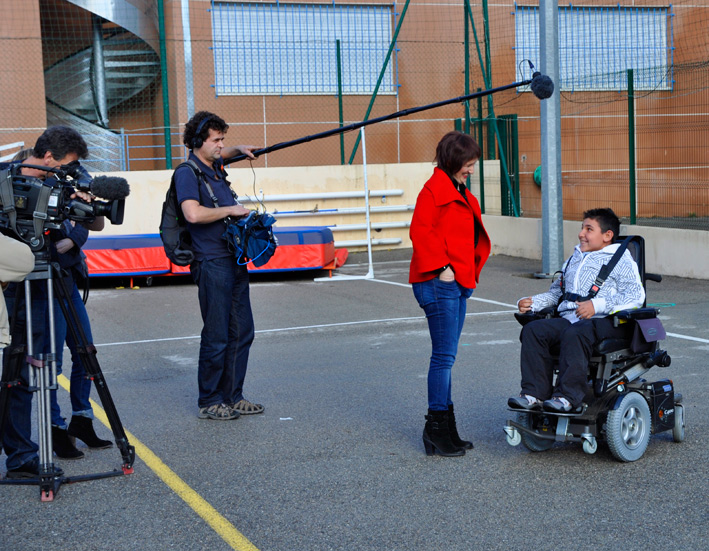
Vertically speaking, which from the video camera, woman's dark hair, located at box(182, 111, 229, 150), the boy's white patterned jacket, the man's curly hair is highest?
woman's dark hair, located at box(182, 111, 229, 150)

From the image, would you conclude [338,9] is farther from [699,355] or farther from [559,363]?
[559,363]

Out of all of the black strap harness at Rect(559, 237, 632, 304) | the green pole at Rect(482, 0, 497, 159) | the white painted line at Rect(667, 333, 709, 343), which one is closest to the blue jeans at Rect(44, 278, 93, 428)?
the black strap harness at Rect(559, 237, 632, 304)

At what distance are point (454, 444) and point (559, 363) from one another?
75cm

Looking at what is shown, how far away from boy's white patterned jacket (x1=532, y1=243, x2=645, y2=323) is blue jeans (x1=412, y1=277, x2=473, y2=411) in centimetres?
54

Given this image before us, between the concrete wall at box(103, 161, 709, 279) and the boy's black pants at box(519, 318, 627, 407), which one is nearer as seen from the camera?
the boy's black pants at box(519, 318, 627, 407)

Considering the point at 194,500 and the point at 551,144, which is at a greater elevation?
the point at 551,144

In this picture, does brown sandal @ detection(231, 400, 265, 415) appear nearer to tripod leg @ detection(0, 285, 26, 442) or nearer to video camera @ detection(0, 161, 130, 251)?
tripod leg @ detection(0, 285, 26, 442)

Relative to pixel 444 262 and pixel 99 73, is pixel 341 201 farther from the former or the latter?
pixel 444 262

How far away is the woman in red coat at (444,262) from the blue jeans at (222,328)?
1.46 meters

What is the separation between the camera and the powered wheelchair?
15.1 feet

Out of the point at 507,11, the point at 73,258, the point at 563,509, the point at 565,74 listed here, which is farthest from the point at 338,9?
the point at 563,509

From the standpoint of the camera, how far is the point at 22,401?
15.0 feet

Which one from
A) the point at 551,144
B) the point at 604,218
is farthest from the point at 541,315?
the point at 551,144

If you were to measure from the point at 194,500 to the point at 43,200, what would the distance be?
165 centimetres
